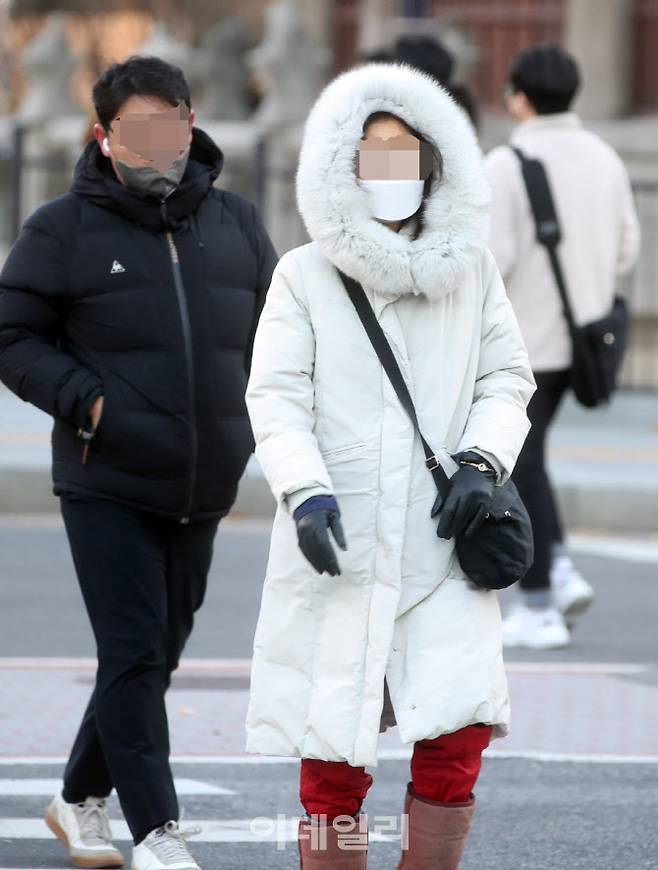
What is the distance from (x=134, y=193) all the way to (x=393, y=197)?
802 millimetres

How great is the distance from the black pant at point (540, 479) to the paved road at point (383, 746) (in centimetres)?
34

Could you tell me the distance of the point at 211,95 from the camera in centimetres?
2236

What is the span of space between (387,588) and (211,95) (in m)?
18.7

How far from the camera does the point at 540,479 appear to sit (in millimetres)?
7766

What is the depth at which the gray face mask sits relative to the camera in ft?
15.7

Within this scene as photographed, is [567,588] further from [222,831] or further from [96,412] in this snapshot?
[96,412]

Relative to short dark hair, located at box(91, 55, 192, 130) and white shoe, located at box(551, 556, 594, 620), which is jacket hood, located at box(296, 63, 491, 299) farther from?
white shoe, located at box(551, 556, 594, 620)

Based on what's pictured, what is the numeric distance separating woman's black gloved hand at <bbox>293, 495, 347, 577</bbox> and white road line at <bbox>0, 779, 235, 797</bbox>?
1.92 m

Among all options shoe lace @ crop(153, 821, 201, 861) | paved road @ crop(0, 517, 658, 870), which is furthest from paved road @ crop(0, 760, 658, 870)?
shoe lace @ crop(153, 821, 201, 861)

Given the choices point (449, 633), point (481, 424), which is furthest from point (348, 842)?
point (481, 424)

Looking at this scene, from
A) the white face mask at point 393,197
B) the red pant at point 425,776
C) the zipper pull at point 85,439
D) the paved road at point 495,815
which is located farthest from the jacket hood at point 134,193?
the paved road at point 495,815

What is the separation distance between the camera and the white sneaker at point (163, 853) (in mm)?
4711

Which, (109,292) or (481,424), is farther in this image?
(109,292)

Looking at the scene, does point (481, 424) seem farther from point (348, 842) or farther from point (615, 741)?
point (615, 741)
